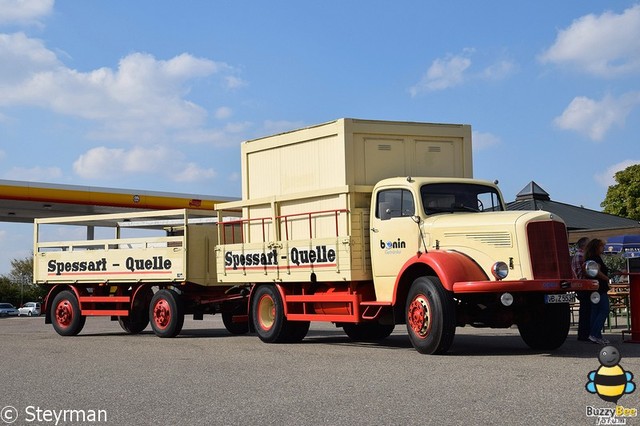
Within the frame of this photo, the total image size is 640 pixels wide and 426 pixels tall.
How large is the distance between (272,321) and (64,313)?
6.32 metres

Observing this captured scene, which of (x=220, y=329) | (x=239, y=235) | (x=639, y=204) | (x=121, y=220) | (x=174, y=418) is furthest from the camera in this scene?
(x=639, y=204)

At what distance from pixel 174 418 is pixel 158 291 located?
1129cm

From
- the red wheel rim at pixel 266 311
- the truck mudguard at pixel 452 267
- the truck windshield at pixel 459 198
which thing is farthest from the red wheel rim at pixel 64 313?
the truck mudguard at pixel 452 267

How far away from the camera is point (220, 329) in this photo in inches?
890

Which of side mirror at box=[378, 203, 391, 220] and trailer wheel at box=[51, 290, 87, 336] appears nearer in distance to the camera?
side mirror at box=[378, 203, 391, 220]

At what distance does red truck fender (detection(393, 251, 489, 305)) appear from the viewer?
41.2 feet

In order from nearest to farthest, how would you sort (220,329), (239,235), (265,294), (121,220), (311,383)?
(311,383), (265,294), (239,235), (121,220), (220,329)

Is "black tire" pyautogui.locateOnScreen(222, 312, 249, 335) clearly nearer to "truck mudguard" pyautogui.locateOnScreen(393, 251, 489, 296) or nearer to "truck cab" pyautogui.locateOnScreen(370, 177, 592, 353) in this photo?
"truck cab" pyautogui.locateOnScreen(370, 177, 592, 353)

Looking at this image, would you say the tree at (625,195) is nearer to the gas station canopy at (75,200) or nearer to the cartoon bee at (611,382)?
the gas station canopy at (75,200)

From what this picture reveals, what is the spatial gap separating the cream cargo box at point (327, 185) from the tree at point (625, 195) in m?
42.4

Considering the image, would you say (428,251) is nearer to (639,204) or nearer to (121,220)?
(121,220)

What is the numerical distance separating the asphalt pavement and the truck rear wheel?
0.42 metres

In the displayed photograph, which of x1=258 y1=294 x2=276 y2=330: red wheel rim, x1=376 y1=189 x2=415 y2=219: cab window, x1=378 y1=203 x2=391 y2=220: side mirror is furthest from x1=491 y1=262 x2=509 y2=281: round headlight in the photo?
x1=258 y1=294 x2=276 y2=330: red wheel rim

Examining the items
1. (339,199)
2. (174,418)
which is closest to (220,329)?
(339,199)
